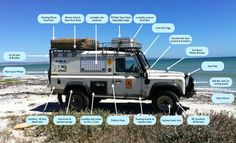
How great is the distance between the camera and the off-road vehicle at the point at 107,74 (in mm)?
13445

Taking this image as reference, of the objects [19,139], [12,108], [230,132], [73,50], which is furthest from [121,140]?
[12,108]

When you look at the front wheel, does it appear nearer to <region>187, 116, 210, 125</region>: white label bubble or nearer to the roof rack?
the roof rack

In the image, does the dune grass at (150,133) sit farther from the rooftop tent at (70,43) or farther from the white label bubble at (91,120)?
the rooftop tent at (70,43)

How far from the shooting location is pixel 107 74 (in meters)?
13.8

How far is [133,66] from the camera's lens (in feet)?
45.1

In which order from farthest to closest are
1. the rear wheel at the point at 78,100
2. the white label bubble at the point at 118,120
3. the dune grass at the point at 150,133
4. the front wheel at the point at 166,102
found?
the rear wheel at the point at 78,100 < the front wheel at the point at 166,102 < the white label bubble at the point at 118,120 < the dune grass at the point at 150,133

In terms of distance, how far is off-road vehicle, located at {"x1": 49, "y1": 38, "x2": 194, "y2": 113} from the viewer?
1345 centimetres

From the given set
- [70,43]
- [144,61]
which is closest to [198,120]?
[144,61]

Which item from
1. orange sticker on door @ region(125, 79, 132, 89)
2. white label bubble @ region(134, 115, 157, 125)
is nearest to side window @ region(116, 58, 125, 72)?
orange sticker on door @ region(125, 79, 132, 89)

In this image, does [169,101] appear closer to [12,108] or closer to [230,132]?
[230,132]

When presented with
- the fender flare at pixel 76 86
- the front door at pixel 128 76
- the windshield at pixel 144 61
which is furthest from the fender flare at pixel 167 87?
the fender flare at pixel 76 86

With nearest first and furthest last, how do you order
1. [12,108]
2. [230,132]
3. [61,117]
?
[230,132] → [61,117] → [12,108]

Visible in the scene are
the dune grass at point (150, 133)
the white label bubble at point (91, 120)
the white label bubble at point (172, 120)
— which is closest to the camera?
the dune grass at point (150, 133)

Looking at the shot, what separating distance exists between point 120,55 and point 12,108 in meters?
5.34
